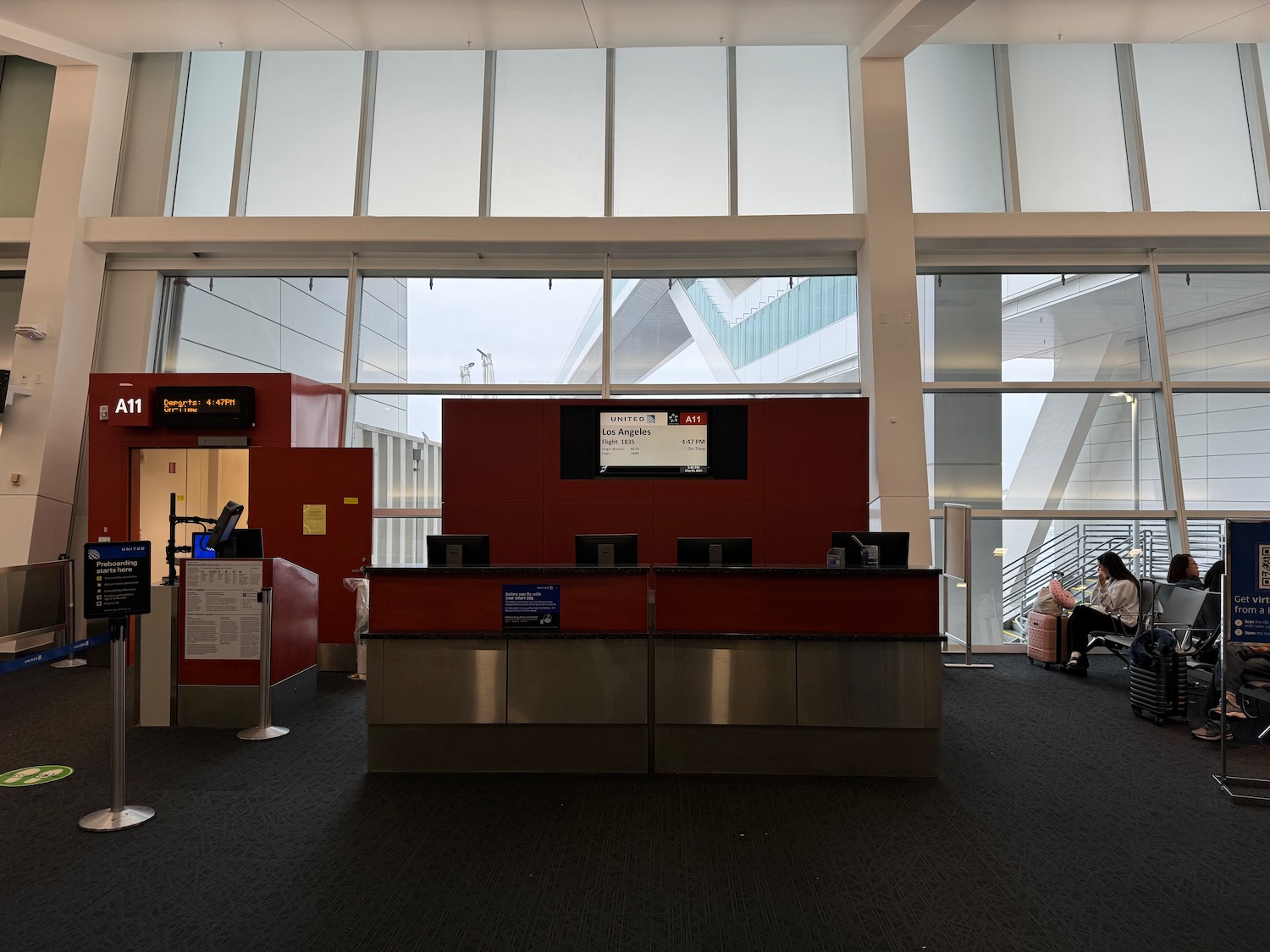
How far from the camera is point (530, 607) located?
166 inches

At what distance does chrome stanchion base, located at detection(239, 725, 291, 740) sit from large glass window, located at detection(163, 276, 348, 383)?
4458mm

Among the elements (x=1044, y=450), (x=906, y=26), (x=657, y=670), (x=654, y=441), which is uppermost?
(x=906, y=26)

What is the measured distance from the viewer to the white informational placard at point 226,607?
501 centimetres

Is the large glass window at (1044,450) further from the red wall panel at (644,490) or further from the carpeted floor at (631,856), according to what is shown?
the carpeted floor at (631,856)

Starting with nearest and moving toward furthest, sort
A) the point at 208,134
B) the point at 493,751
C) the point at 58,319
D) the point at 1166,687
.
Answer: the point at 493,751 < the point at 1166,687 < the point at 58,319 < the point at 208,134

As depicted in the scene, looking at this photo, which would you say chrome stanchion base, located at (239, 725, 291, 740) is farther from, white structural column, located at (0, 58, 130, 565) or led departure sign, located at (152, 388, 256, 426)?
white structural column, located at (0, 58, 130, 565)

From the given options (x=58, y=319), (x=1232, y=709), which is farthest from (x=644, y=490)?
(x=58, y=319)

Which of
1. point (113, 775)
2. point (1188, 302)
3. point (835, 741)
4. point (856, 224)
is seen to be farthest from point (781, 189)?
point (113, 775)

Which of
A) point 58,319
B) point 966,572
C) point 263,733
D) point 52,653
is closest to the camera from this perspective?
point 263,733

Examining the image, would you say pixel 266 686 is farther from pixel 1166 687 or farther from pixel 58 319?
pixel 1166 687

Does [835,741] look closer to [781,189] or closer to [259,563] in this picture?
[259,563]

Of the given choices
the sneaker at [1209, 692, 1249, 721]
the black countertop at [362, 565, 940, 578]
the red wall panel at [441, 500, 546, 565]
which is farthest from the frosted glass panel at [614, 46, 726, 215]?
the sneaker at [1209, 692, 1249, 721]

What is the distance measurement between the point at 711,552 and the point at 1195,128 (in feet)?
26.4

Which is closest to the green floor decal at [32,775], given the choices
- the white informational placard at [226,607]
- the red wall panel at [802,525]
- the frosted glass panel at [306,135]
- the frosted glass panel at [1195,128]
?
the white informational placard at [226,607]
